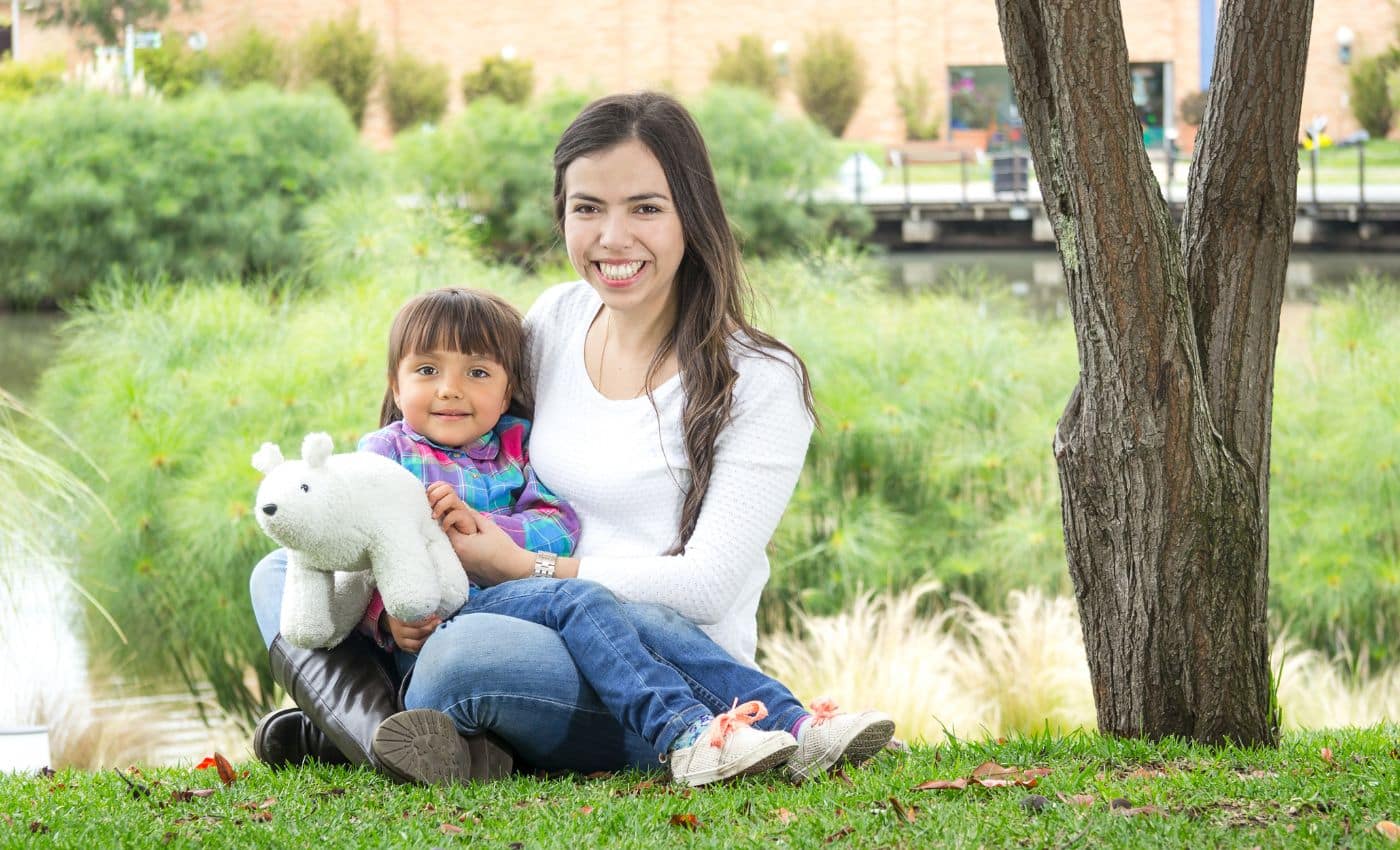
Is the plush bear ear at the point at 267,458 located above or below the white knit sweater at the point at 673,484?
above

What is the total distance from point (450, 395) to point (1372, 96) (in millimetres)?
26065

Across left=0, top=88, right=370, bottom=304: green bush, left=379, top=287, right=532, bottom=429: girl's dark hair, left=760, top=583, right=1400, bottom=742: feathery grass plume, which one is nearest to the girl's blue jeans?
left=379, top=287, right=532, bottom=429: girl's dark hair

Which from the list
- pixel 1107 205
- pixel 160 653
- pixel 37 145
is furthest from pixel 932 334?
pixel 37 145

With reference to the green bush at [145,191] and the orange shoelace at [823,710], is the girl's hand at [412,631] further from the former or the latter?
the green bush at [145,191]

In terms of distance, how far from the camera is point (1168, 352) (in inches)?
91.4

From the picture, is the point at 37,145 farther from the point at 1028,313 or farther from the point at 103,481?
the point at 103,481

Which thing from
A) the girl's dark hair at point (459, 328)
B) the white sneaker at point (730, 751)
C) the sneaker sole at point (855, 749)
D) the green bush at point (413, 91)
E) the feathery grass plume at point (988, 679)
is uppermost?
the green bush at point (413, 91)

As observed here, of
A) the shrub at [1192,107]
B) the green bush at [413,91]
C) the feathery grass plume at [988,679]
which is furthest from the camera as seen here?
the green bush at [413,91]

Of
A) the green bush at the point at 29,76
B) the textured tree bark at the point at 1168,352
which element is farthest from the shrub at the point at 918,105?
the textured tree bark at the point at 1168,352

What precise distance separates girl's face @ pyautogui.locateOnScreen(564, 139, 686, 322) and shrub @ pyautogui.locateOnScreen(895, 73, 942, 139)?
2558cm

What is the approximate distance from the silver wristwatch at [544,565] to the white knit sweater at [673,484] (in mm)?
48

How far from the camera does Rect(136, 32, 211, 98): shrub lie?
23766 mm

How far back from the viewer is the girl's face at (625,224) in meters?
2.44

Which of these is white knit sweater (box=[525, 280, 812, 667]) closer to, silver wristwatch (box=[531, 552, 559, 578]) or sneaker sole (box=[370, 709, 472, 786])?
silver wristwatch (box=[531, 552, 559, 578])
